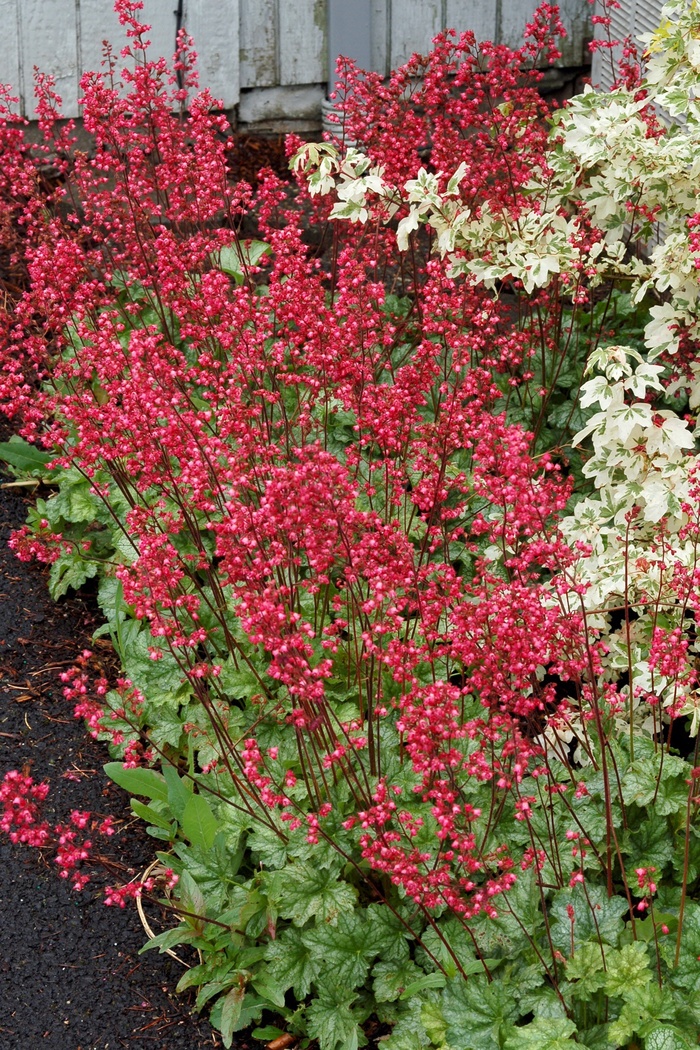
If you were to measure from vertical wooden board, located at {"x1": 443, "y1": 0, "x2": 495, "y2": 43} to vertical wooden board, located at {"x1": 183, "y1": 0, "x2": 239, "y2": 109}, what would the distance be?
1027mm

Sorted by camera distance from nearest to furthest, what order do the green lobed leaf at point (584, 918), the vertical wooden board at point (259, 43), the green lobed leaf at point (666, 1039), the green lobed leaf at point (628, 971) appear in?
the green lobed leaf at point (666, 1039) → the green lobed leaf at point (628, 971) → the green lobed leaf at point (584, 918) → the vertical wooden board at point (259, 43)

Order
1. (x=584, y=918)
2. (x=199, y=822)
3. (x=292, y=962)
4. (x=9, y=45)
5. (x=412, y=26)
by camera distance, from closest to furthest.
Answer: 1. (x=584, y=918)
2. (x=292, y=962)
3. (x=199, y=822)
4. (x=9, y=45)
5. (x=412, y=26)

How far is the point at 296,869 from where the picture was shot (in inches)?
108

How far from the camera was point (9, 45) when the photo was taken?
4984 millimetres

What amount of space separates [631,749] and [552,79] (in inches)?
156

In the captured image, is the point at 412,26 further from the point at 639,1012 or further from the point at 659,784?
the point at 639,1012

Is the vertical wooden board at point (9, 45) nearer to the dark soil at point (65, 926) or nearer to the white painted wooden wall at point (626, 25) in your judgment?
the white painted wooden wall at point (626, 25)

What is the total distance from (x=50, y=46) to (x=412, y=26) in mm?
1680

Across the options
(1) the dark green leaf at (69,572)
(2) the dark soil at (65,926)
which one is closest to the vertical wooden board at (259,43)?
(1) the dark green leaf at (69,572)

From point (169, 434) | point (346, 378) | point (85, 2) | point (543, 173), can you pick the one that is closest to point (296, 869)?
point (169, 434)

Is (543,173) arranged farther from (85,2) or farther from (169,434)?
(85,2)

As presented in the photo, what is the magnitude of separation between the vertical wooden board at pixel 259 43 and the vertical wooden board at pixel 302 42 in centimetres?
3

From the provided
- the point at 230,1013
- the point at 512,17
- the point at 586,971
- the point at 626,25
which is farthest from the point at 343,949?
the point at 512,17

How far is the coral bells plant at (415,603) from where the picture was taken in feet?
7.88
